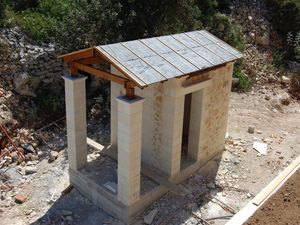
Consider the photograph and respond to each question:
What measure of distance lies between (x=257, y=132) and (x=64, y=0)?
331 inches

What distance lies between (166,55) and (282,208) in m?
3.91

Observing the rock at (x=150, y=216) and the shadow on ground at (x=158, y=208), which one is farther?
the shadow on ground at (x=158, y=208)

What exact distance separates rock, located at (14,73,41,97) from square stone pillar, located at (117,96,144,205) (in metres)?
5.59

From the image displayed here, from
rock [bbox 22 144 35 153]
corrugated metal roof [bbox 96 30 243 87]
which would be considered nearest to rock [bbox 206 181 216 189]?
corrugated metal roof [bbox 96 30 243 87]

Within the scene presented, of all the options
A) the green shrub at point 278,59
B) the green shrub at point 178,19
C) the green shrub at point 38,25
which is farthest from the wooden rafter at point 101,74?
the green shrub at point 278,59

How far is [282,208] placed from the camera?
8.06 meters

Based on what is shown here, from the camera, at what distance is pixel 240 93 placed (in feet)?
49.5

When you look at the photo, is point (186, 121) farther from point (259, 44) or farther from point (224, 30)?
point (259, 44)

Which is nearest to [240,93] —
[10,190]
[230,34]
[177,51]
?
[230,34]

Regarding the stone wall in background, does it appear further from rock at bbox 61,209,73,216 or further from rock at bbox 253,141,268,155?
rock at bbox 253,141,268,155

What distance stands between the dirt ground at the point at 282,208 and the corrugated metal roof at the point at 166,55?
3.10 meters

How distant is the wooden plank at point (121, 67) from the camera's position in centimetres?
715

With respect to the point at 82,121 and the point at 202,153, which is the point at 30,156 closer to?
the point at 82,121

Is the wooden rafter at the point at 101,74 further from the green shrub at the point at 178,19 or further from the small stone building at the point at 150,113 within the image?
the green shrub at the point at 178,19
